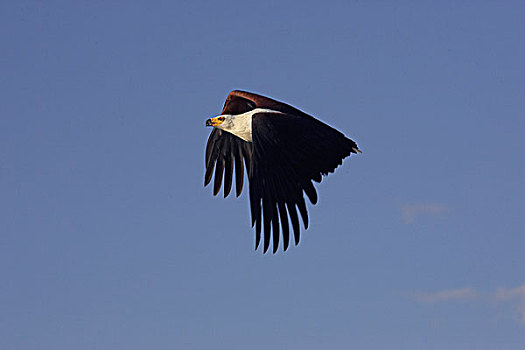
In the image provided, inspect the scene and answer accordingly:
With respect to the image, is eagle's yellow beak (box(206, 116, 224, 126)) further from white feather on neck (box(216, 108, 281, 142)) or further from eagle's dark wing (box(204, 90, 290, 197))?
eagle's dark wing (box(204, 90, 290, 197))

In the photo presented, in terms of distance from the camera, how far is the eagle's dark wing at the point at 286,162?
34.1 feet

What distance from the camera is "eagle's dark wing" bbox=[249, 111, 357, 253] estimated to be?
1039cm

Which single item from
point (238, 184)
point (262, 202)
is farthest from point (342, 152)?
point (238, 184)

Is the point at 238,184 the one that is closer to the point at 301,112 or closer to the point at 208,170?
the point at 208,170

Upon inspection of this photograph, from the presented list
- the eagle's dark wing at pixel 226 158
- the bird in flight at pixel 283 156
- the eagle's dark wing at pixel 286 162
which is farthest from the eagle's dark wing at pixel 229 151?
Answer: the eagle's dark wing at pixel 286 162

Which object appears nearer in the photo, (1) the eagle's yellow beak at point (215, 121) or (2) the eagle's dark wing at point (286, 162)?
(2) the eagle's dark wing at point (286, 162)

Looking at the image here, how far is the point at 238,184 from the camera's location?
13719 mm

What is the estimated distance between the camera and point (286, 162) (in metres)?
10.9

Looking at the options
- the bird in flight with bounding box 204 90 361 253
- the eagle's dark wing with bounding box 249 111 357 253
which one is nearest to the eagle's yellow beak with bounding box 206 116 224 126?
the bird in flight with bounding box 204 90 361 253

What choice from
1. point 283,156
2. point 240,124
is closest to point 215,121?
point 240,124

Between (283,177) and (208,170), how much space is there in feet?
12.1

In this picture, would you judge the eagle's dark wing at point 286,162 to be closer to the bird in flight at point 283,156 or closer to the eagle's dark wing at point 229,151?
the bird in flight at point 283,156

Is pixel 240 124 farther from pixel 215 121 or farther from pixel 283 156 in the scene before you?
pixel 283 156

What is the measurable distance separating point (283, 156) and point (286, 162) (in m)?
0.11
